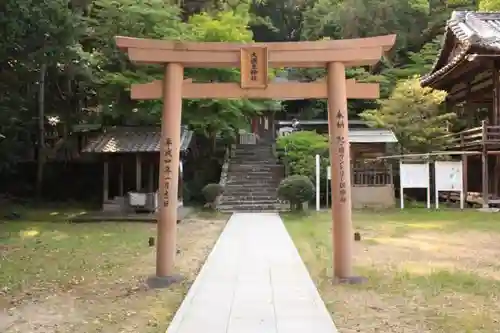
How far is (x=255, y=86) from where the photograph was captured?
8055mm

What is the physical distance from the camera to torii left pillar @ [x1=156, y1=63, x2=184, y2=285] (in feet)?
26.1

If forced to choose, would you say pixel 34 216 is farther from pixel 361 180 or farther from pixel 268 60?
pixel 268 60

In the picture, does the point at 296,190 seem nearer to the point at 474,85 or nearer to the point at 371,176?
the point at 371,176

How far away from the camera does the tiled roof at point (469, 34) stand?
1828cm

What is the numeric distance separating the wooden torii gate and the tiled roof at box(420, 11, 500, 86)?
39.1 feet

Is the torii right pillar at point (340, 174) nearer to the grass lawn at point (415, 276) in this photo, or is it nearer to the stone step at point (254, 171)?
the grass lawn at point (415, 276)

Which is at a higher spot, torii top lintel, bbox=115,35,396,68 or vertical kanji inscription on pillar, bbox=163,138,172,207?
torii top lintel, bbox=115,35,396,68

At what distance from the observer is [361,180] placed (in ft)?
68.8

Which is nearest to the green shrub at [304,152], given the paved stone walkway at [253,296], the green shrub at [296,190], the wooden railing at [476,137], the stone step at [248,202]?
the stone step at [248,202]

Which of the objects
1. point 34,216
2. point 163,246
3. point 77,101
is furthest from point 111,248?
point 77,101

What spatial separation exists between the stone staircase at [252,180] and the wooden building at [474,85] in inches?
295

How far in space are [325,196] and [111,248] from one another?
1226 cm

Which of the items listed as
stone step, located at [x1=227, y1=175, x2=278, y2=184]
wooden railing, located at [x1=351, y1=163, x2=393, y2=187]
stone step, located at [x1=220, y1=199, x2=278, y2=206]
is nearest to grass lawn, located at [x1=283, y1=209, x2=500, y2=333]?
wooden railing, located at [x1=351, y1=163, x2=393, y2=187]

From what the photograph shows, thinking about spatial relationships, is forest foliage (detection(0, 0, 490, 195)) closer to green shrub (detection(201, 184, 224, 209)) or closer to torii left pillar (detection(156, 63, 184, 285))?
green shrub (detection(201, 184, 224, 209))
